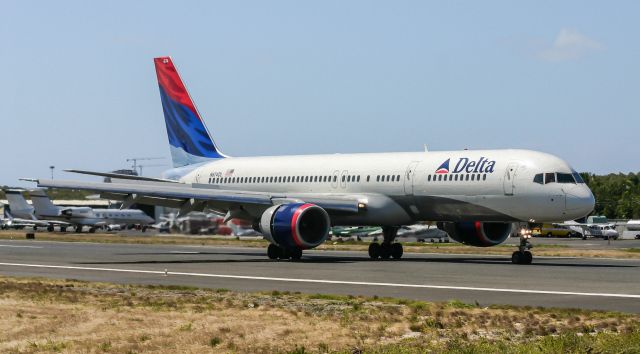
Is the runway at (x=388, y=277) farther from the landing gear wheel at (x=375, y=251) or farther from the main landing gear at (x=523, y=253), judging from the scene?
the landing gear wheel at (x=375, y=251)

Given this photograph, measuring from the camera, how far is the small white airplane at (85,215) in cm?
10875

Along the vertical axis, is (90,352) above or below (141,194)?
below

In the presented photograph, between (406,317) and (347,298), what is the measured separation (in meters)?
3.72

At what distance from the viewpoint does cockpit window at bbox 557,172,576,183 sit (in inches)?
1380

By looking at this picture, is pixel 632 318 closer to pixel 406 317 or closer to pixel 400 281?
pixel 406 317

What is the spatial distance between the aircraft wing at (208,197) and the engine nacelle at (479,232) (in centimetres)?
397

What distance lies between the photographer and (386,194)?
129 feet

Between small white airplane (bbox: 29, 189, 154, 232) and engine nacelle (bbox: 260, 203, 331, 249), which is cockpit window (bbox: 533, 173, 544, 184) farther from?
small white airplane (bbox: 29, 189, 154, 232)

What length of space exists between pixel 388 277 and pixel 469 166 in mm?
9405

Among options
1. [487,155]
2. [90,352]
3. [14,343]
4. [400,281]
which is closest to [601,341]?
[90,352]

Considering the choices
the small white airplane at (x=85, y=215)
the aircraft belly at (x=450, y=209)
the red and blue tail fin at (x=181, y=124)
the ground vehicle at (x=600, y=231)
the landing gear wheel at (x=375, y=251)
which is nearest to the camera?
the aircraft belly at (x=450, y=209)

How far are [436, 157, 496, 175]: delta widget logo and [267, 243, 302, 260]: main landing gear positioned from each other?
618 cm

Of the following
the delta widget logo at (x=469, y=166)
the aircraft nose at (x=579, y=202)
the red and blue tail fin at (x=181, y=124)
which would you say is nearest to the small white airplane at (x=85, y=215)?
the red and blue tail fin at (x=181, y=124)

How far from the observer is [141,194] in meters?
39.7
